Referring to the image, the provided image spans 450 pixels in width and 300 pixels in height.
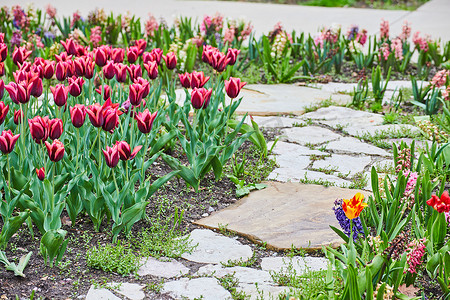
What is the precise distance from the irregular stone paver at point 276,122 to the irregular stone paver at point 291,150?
1.18ft

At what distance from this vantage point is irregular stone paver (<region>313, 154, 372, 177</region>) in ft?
12.7

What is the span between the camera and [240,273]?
2.66m

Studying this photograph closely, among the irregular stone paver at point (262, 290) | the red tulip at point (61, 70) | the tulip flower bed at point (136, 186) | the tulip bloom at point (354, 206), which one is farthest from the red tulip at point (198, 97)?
the tulip bloom at point (354, 206)

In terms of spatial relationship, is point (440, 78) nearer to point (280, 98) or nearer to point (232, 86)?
point (280, 98)

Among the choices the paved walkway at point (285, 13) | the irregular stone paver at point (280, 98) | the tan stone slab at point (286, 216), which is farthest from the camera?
the paved walkway at point (285, 13)

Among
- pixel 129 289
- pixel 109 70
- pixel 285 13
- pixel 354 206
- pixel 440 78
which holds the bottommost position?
pixel 129 289

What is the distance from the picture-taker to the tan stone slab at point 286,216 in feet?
9.70

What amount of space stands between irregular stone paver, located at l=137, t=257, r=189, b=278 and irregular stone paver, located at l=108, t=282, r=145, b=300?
0.33ft

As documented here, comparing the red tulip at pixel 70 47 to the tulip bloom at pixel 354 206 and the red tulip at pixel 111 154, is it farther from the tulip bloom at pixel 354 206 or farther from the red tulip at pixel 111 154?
the tulip bloom at pixel 354 206

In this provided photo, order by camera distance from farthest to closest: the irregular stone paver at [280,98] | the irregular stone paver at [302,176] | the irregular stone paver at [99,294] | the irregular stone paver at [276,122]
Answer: the irregular stone paver at [280,98], the irregular stone paver at [276,122], the irregular stone paver at [302,176], the irregular stone paver at [99,294]

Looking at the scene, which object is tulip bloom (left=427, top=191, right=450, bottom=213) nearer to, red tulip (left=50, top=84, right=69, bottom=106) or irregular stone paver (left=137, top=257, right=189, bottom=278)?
irregular stone paver (left=137, top=257, right=189, bottom=278)

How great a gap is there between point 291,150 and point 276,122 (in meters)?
0.61

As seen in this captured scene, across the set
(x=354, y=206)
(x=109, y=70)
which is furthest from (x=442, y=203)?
(x=109, y=70)

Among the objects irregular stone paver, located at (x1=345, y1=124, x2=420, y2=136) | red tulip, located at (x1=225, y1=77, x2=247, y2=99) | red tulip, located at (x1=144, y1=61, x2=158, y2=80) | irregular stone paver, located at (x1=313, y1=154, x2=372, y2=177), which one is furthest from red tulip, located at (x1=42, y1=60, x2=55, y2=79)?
irregular stone paver, located at (x1=345, y1=124, x2=420, y2=136)
